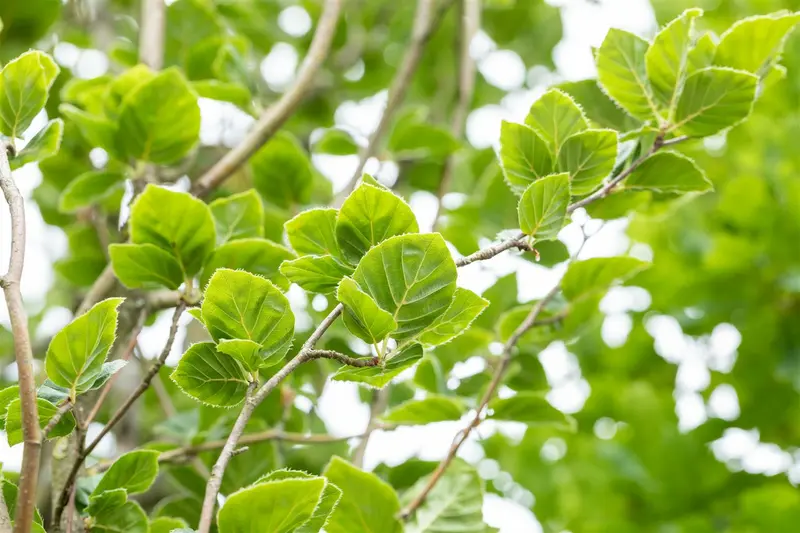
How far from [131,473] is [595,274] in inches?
19.4

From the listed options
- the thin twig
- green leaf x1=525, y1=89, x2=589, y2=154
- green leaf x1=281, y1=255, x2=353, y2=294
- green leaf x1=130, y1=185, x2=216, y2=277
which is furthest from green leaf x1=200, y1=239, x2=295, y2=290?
the thin twig

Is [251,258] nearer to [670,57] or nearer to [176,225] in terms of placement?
[176,225]

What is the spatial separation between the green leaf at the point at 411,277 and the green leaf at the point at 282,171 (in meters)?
0.61

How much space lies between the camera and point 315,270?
0.54m

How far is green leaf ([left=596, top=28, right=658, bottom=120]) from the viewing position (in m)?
0.63

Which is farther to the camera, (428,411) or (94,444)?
(428,411)

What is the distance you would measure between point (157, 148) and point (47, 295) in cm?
117

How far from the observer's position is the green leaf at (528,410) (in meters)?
0.79

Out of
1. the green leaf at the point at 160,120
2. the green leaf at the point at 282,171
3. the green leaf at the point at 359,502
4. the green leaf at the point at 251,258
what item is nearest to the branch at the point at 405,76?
the green leaf at the point at 282,171

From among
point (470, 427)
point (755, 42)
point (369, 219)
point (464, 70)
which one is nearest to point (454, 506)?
point (470, 427)

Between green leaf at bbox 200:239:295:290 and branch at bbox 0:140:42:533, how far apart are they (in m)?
0.22

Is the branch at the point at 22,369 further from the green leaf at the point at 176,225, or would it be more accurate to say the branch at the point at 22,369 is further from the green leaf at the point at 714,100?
the green leaf at the point at 714,100

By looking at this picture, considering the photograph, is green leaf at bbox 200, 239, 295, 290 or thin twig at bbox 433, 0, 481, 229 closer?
green leaf at bbox 200, 239, 295, 290

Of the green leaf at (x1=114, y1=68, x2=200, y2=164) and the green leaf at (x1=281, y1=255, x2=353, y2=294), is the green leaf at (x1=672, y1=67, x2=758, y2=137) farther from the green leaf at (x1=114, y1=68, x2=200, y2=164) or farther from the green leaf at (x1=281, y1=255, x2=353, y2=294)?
the green leaf at (x1=114, y1=68, x2=200, y2=164)
